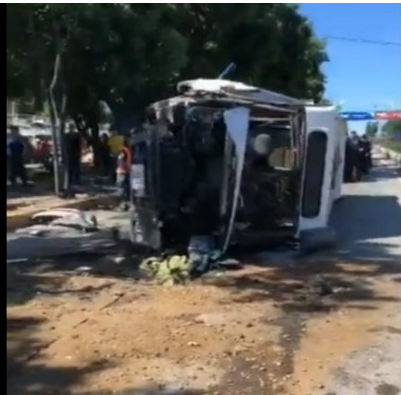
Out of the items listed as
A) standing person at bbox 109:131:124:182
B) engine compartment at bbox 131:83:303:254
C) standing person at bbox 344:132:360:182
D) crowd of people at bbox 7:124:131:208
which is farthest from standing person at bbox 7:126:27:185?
engine compartment at bbox 131:83:303:254

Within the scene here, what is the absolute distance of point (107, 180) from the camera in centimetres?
2619

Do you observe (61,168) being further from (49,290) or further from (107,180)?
(49,290)

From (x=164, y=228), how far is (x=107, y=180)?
15.9m

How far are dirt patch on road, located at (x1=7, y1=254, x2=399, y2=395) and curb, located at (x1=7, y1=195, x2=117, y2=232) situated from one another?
488 centimetres

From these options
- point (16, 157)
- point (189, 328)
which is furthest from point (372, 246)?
point (16, 157)

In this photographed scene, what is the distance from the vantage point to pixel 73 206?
1773 centimetres

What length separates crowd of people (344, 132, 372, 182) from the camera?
26.0 m

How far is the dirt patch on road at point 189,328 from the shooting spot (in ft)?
17.6

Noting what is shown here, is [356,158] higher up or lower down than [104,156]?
higher up

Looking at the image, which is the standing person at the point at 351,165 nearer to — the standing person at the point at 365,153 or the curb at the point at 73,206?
the standing person at the point at 365,153

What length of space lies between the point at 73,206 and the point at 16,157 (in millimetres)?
5691

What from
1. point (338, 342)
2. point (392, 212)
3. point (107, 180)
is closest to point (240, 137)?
point (338, 342)

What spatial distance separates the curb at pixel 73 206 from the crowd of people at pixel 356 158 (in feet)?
25.5

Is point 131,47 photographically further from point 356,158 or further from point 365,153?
point 365,153
